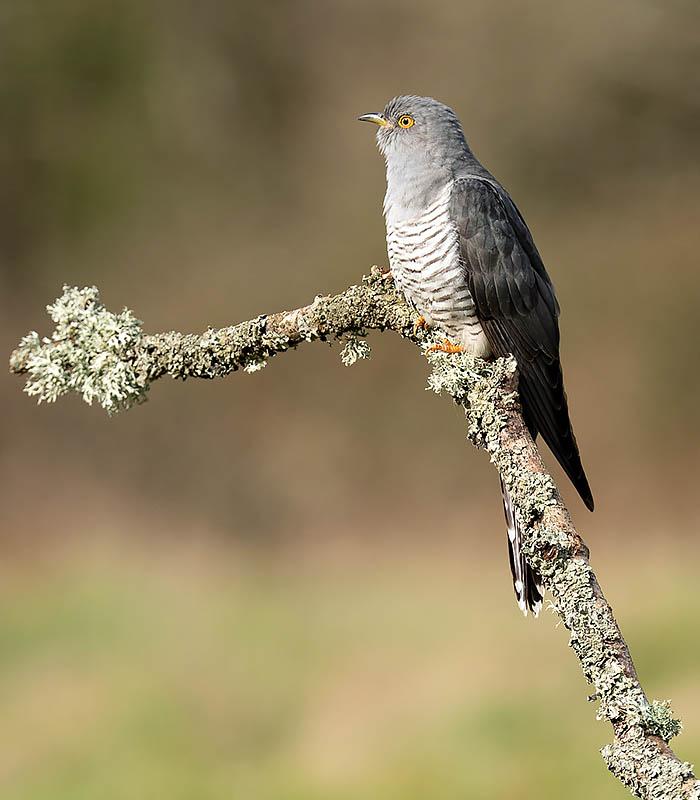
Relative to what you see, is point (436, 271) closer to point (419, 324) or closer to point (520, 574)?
point (419, 324)

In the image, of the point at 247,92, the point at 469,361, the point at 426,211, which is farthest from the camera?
the point at 247,92

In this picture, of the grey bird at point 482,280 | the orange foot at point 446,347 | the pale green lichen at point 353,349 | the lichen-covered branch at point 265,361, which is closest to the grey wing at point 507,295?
the grey bird at point 482,280

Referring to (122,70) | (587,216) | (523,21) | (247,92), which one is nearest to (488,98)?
(523,21)

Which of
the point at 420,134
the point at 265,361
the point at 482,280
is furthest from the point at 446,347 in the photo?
the point at 420,134

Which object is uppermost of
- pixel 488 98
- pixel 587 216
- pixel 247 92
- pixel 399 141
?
pixel 247 92

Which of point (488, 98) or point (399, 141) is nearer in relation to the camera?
point (399, 141)

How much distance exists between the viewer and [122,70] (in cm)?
509

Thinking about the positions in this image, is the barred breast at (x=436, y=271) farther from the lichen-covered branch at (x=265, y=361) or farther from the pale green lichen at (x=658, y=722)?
the pale green lichen at (x=658, y=722)

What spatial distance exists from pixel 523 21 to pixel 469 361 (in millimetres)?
3426

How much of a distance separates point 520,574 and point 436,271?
2.28 feet

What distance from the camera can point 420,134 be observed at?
2.58 m

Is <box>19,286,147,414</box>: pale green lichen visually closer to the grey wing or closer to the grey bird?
the grey bird

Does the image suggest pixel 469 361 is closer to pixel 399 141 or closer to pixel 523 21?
pixel 399 141

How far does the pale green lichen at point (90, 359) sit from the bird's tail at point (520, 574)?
2.75 feet
